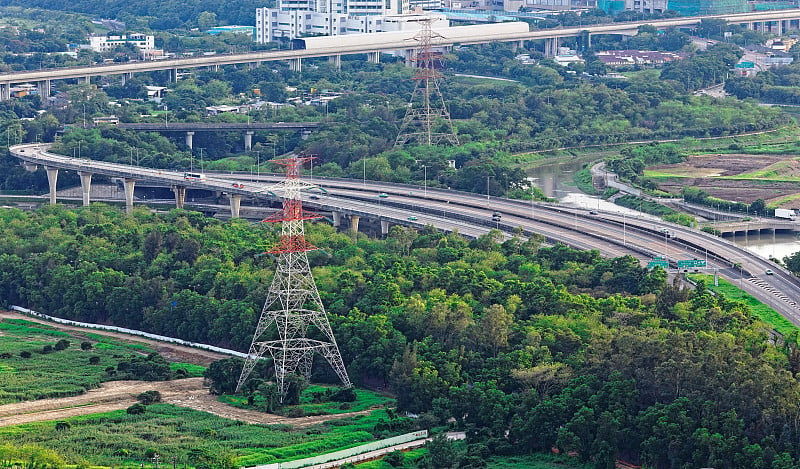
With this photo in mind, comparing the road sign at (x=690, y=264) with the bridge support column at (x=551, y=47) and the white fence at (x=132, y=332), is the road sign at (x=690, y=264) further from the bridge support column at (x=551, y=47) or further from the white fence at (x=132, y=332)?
the bridge support column at (x=551, y=47)

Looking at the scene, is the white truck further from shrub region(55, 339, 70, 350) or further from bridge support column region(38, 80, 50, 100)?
bridge support column region(38, 80, 50, 100)

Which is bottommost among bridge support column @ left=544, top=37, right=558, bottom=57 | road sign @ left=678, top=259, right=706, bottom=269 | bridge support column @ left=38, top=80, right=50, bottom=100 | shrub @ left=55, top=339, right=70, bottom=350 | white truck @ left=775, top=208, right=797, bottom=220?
shrub @ left=55, top=339, right=70, bottom=350

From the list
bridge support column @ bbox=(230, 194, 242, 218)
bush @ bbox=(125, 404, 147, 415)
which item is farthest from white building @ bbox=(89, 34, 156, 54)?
bush @ bbox=(125, 404, 147, 415)

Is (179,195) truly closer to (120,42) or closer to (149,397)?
(149,397)

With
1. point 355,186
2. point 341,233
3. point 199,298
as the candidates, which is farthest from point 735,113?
point 199,298

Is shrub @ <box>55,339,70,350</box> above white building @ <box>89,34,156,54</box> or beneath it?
beneath

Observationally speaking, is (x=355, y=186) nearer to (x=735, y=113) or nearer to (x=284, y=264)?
(x=284, y=264)
